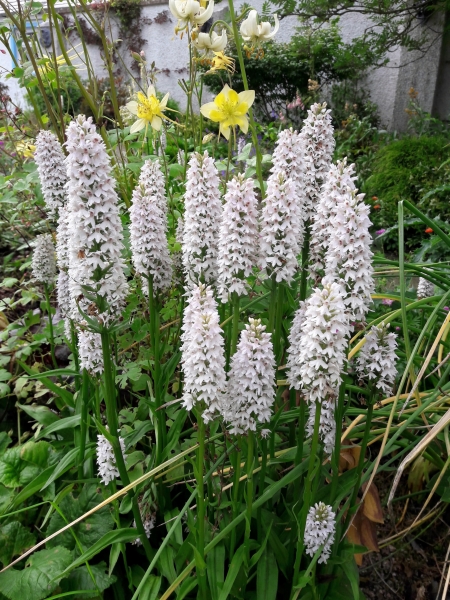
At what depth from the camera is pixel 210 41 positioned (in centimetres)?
230

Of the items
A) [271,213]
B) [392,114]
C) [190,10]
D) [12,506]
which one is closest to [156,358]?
[271,213]

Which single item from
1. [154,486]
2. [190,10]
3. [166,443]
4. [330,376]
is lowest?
[154,486]

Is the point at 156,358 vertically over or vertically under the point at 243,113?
under

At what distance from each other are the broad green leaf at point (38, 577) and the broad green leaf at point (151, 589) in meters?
0.31

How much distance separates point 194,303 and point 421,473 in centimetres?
177

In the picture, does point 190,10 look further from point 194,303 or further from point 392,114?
point 392,114

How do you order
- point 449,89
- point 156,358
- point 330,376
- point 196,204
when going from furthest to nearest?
1. point 449,89
2. point 156,358
3. point 196,204
4. point 330,376

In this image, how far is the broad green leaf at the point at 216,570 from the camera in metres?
1.66

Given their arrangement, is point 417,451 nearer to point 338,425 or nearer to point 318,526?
point 338,425

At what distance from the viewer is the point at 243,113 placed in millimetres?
2000

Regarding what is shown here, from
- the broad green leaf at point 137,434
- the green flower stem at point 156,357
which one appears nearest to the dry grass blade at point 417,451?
the green flower stem at point 156,357

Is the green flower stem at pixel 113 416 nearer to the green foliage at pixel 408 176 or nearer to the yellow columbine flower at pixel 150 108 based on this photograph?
the yellow columbine flower at pixel 150 108

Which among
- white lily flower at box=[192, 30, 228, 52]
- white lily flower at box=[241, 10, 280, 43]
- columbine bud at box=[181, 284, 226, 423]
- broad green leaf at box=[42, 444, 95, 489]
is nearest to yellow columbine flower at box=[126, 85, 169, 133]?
white lily flower at box=[192, 30, 228, 52]

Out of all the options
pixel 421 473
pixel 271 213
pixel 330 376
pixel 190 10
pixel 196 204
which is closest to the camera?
pixel 330 376
